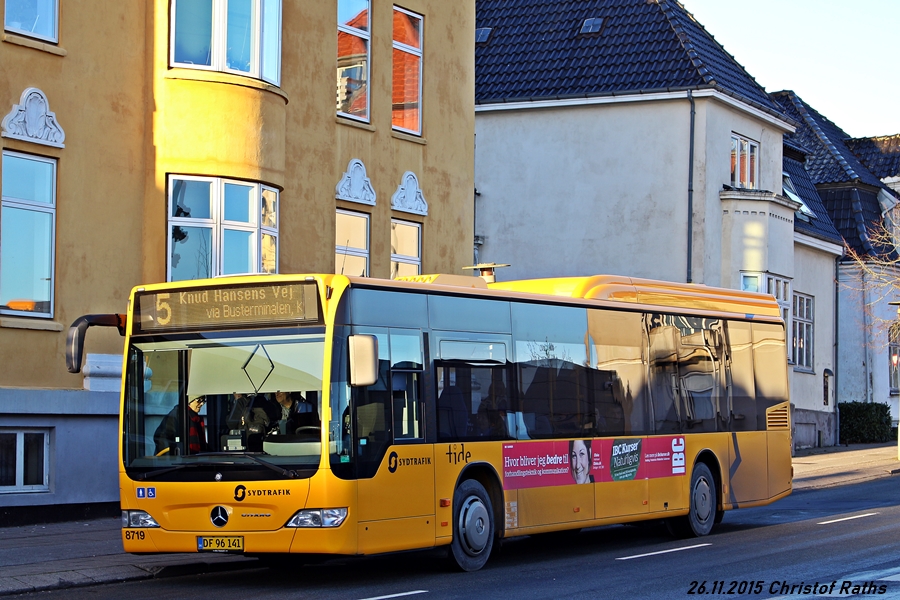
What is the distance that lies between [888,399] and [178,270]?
32.2 m

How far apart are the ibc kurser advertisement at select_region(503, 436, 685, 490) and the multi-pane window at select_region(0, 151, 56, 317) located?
7.08m

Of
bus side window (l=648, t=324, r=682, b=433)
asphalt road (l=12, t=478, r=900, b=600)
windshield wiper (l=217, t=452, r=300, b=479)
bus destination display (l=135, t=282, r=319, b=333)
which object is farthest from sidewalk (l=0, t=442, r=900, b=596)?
bus side window (l=648, t=324, r=682, b=433)

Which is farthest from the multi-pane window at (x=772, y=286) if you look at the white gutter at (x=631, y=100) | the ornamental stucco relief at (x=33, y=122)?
the ornamental stucco relief at (x=33, y=122)

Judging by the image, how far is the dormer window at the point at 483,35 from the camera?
121 feet

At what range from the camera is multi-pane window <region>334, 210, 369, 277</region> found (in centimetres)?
2148

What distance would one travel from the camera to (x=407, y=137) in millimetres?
22969

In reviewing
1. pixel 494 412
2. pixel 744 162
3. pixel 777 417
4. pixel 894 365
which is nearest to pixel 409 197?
pixel 777 417

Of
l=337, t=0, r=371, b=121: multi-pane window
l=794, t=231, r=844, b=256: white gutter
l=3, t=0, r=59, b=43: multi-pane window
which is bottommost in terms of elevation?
l=794, t=231, r=844, b=256: white gutter

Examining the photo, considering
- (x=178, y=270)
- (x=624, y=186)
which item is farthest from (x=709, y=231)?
(x=178, y=270)

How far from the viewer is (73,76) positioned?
1728cm

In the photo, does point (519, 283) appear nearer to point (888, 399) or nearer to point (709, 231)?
point (709, 231)

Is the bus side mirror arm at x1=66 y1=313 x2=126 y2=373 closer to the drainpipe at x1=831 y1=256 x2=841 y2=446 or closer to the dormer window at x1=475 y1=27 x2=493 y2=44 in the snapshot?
the dormer window at x1=475 y1=27 x2=493 y2=44

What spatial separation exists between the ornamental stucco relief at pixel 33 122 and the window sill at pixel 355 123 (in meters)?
5.51

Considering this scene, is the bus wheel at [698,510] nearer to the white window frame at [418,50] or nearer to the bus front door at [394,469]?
the bus front door at [394,469]
